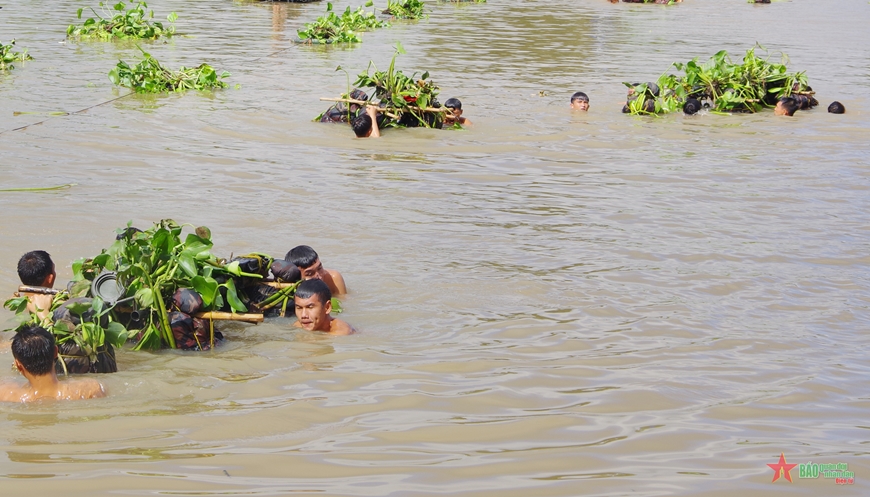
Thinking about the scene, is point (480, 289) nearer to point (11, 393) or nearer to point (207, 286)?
point (207, 286)

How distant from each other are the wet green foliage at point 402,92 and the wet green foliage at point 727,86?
3.24 metres

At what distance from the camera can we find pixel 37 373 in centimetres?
434

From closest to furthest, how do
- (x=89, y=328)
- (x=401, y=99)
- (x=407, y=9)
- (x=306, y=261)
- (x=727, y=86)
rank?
(x=89, y=328)
(x=306, y=261)
(x=401, y=99)
(x=727, y=86)
(x=407, y=9)

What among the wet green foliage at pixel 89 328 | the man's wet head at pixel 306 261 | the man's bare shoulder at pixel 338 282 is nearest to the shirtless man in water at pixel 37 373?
the wet green foliage at pixel 89 328

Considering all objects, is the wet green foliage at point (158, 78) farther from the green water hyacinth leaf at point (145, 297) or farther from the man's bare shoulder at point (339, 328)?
the green water hyacinth leaf at point (145, 297)

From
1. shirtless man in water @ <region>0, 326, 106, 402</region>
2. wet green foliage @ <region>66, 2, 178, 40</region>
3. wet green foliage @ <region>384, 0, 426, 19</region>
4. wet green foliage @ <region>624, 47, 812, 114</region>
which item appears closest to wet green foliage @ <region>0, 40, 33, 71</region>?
wet green foliage @ <region>66, 2, 178, 40</region>

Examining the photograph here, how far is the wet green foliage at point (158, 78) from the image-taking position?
43.0 ft

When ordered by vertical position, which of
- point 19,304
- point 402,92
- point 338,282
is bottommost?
point 338,282

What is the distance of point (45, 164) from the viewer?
9203mm

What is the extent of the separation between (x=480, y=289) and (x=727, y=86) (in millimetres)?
8448

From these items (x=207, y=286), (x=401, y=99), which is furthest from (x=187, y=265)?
(x=401, y=99)

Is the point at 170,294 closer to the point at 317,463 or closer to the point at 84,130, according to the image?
the point at 317,463

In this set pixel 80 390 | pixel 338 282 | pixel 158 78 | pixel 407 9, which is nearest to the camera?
pixel 80 390

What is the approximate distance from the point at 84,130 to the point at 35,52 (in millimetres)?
6932
